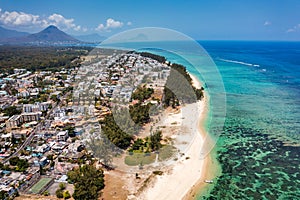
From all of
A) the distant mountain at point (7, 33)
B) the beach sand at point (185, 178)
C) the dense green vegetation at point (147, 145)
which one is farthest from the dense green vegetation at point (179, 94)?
the distant mountain at point (7, 33)

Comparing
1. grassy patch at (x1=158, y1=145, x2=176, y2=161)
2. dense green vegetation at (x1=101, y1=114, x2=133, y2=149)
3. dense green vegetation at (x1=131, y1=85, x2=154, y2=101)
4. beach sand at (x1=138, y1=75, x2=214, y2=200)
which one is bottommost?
beach sand at (x1=138, y1=75, x2=214, y2=200)

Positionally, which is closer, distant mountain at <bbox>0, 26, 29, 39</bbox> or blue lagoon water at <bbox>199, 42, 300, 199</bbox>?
blue lagoon water at <bbox>199, 42, 300, 199</bbox>

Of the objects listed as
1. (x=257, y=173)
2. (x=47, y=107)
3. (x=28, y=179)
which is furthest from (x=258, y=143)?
(x=47, y=107)

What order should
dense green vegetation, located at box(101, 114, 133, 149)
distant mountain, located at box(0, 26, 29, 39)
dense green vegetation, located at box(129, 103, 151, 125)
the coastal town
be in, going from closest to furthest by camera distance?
1. the coastal town
2. dense green vegetation, located at box(101, 114, 133, 149)
3. dense green vegetation, located at box(129, 103, 151, 125)
4. distant mountain, located at box(0, 26, 29, 39)

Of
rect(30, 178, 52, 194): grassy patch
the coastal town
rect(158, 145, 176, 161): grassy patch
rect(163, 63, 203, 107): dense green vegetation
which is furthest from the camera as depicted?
rect(163, 63, 203, 107): dense green vegetation

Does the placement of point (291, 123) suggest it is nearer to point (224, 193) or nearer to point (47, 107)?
point (224, 193)

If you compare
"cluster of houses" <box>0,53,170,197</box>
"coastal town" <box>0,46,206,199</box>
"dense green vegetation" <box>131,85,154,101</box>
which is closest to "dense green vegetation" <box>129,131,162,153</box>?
"coastal town" <box>0,46,206,199</box>

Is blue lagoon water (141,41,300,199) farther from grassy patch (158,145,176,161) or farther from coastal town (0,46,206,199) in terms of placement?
coastal town (0,46,206,199)

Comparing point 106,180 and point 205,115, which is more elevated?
point 205,115

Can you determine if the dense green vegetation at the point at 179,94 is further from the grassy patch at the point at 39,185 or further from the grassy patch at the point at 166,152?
the grassy patch at the point at 39,185
